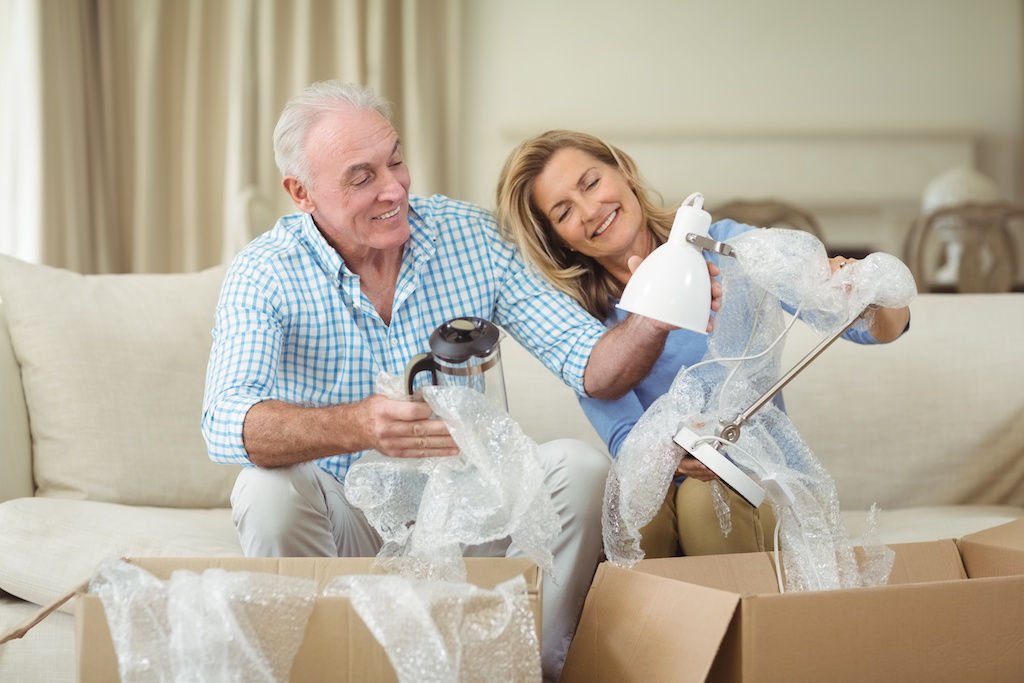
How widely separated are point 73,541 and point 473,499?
70 cm

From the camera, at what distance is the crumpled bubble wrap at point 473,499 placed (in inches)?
49.0

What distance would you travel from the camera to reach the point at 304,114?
165 centimetres

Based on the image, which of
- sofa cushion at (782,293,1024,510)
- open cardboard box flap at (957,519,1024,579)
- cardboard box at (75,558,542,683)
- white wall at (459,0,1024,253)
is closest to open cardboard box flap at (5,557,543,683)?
cardboard box at (75,558,542,683)

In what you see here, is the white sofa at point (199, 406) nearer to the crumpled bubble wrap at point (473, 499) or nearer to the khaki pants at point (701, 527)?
the khaki pants at point (701, 527)

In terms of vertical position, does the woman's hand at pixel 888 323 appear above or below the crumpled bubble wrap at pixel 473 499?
above

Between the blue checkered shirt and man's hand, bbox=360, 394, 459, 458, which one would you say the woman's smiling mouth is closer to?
the blue checkered shirt

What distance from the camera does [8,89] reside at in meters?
3.09

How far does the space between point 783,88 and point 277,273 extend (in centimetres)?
321

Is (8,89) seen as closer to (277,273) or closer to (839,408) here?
(277,273)

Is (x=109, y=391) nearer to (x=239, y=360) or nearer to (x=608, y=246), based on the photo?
(x=239, y=360)

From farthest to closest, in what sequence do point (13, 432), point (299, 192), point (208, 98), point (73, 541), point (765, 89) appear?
point (765, 89)
point (208, 98)
point (13, 432)
point (299, 192)
point (73, 541)

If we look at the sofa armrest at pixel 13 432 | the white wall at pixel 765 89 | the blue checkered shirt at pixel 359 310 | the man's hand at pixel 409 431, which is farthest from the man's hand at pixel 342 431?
the white wall at pixel 765 89

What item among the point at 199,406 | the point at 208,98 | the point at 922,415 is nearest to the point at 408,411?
the point at 199,406

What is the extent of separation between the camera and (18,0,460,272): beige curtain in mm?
3494
